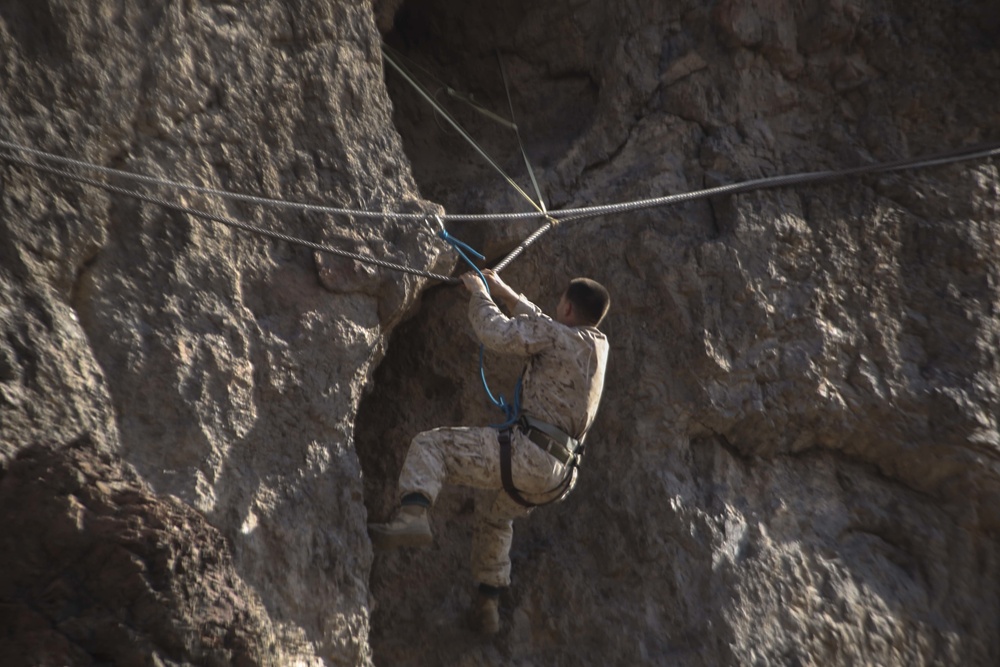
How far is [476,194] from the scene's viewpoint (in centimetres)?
538

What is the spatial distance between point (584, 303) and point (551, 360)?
305 millimetres

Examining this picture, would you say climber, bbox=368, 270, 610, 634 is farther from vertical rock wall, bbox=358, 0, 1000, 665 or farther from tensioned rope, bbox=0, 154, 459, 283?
vertical rock wall, bbox=358, 0, 1000, 665

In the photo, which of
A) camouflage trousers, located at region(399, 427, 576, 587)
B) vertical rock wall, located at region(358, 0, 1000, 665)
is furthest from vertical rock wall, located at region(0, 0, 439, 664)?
vertical rock wall, located at region(358, 0, 1000, 665)

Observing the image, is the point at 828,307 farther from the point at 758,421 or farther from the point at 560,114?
the point at 560,114

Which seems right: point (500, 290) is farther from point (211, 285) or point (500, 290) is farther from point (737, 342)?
point (737, 342)

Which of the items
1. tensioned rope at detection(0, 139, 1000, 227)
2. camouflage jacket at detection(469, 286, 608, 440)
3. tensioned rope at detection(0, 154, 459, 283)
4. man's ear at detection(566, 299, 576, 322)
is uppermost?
tensioned rope at detection(0, 139, 1000, 227)

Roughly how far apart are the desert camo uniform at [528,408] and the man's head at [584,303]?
0.18 feet

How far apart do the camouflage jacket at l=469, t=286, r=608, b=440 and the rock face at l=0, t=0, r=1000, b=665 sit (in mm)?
539

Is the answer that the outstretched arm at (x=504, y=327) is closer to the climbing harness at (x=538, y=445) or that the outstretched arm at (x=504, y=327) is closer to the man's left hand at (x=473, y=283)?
the man's left hand at (x=473, y=283)

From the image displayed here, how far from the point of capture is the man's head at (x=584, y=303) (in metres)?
4.04

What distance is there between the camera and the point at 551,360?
392 cm

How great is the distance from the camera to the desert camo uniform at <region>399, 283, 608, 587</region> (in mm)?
3762

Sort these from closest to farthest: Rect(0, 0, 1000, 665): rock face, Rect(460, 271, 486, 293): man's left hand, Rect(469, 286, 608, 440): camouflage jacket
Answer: Rect(0, 0, 1000, 665): rock face → Rect(469, 286, 608, 440): camouflage jacket → Rect(460, 271, 486, 293): man's left hand

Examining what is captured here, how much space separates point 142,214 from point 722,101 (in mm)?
3412
